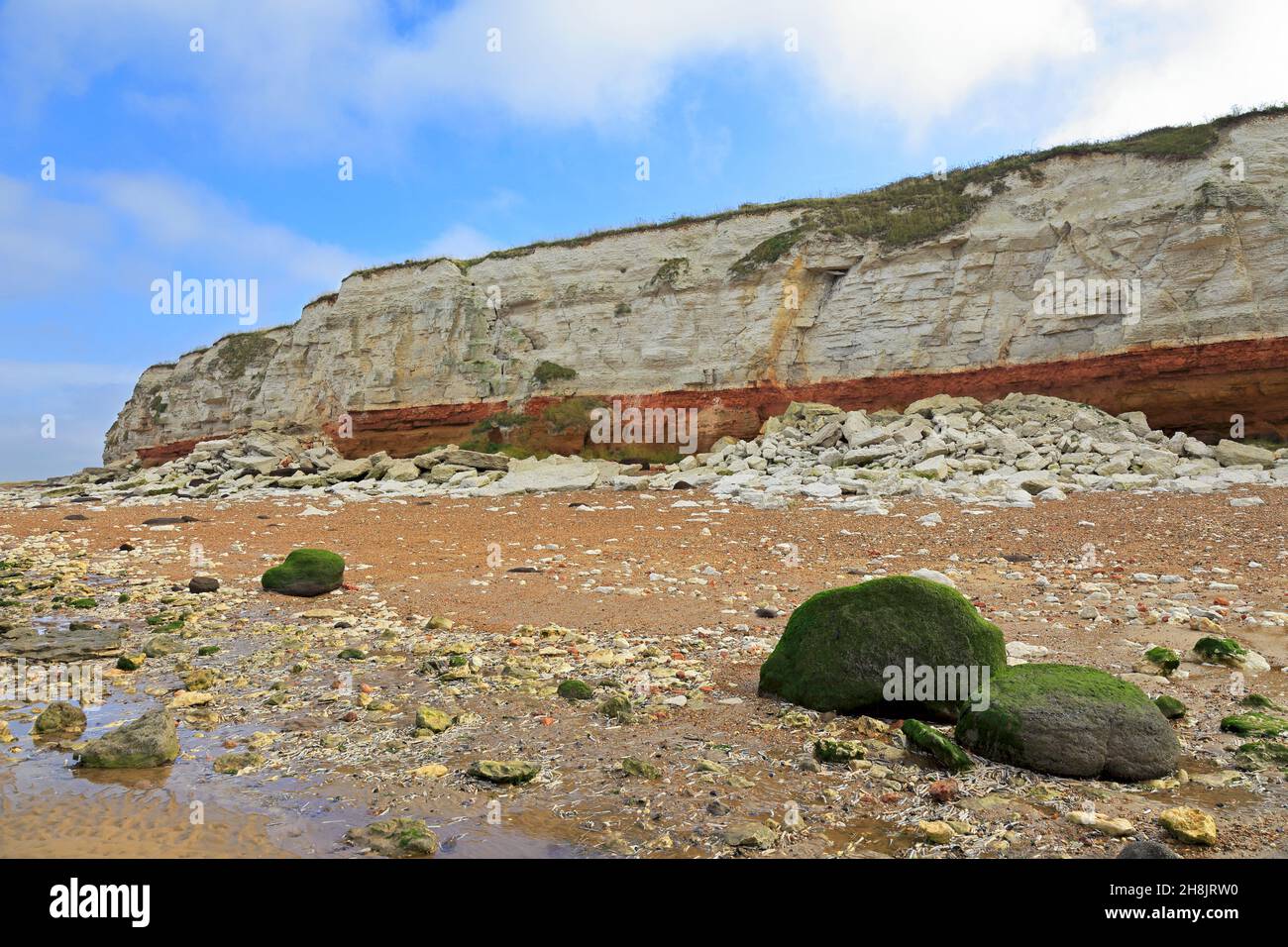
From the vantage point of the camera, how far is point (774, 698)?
5359mm

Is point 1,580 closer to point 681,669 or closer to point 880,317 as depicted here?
point 681,669

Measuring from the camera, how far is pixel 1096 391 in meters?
20.2

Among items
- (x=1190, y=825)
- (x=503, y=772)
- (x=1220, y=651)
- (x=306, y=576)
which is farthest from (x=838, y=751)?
(x=306, y=576)

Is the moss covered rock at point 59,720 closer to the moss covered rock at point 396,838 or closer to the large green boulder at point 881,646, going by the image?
the moss covered rock at point 396,838

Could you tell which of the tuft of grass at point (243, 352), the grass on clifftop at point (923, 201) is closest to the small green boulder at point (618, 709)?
the grass on clifftop at point (923, 201)

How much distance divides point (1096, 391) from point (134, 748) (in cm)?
2237

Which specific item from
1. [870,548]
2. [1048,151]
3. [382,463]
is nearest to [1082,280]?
[1048,151]

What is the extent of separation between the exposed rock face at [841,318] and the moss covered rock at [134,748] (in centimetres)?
2135

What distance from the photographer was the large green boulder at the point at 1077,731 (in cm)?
408

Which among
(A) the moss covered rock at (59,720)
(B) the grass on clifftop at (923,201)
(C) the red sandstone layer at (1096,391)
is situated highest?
(B) the grass on clifftop at (923,201)

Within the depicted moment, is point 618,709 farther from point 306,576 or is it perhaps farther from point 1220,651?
point 306,576

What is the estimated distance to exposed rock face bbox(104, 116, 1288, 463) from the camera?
63.2 feet

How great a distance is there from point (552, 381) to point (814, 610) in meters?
23.5

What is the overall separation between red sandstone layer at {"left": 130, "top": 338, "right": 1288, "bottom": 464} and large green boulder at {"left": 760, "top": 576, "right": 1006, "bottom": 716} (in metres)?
18.3
